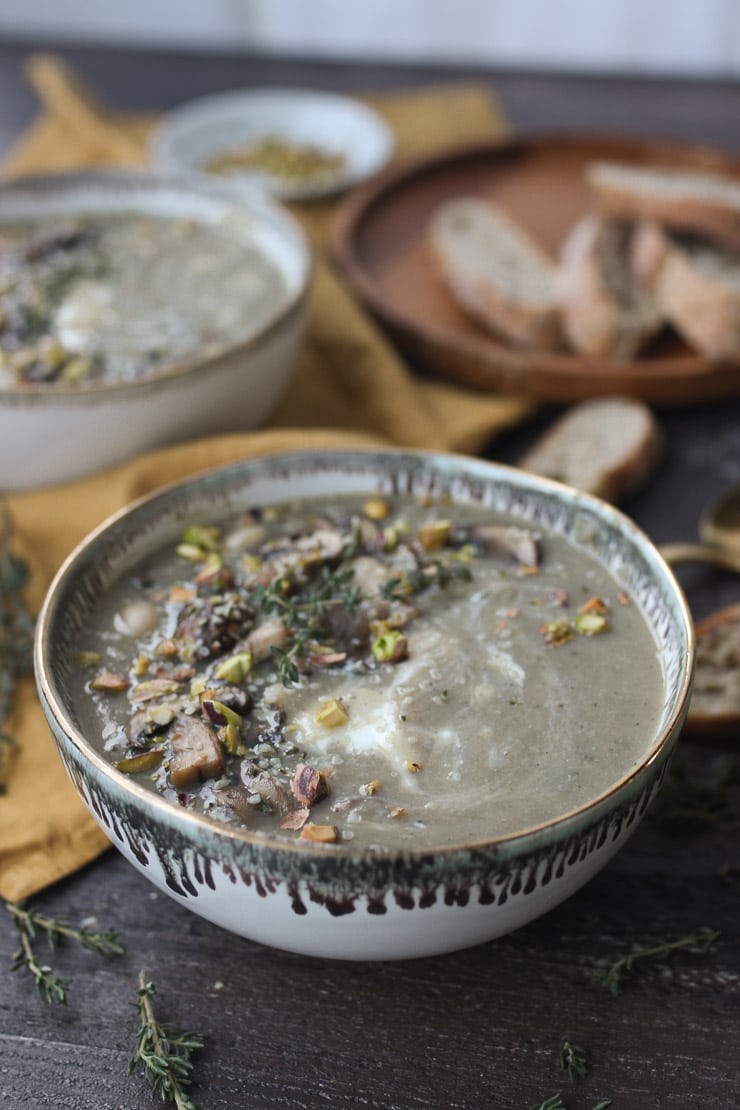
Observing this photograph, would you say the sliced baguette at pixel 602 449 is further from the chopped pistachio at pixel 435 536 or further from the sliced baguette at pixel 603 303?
the chopped pistachio at pixel 435 536

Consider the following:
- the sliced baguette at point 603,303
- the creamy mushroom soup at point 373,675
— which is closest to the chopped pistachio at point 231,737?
the creamy mushroom soup at point 373,675

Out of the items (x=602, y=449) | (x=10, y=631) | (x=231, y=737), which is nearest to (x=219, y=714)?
(x=231, y=737)

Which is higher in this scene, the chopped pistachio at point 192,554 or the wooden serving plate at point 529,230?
the chopped pistachio at point 192,554

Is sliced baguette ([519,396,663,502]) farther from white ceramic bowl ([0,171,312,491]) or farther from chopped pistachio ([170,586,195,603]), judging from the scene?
chopped pistachio ([170,586,195,603])

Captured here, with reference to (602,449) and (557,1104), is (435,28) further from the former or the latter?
(557,1104)

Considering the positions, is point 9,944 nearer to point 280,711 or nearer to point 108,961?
point 108,961

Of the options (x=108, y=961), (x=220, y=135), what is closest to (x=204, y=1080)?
(x=108, y=961)
